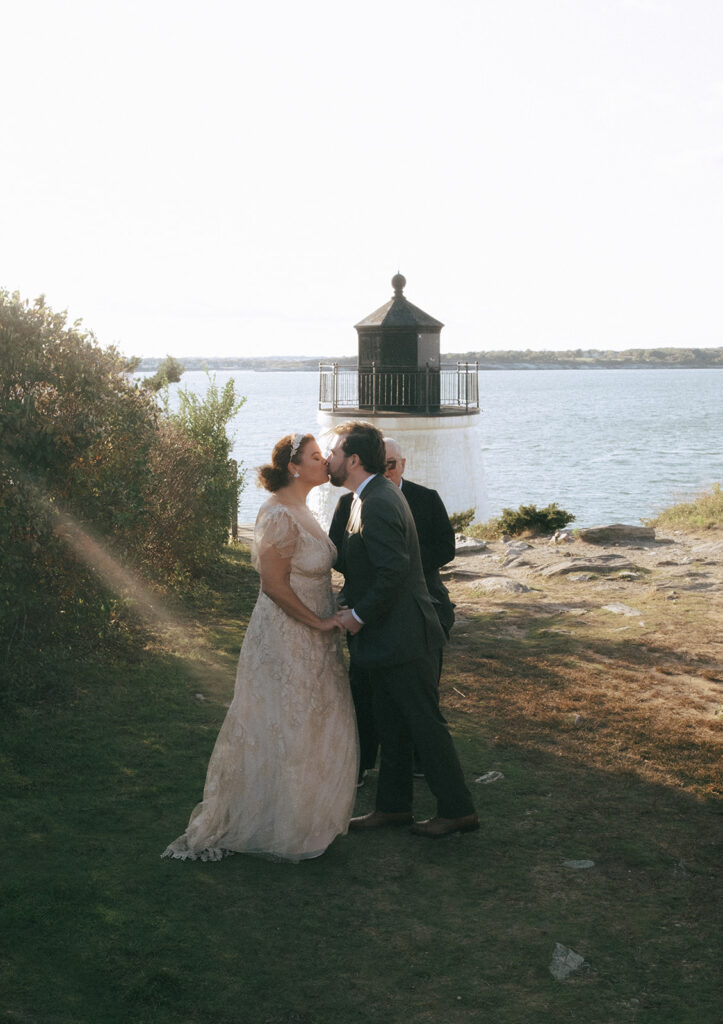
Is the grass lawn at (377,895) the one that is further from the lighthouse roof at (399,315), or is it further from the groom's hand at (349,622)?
the lighthouse roof at (399,315)

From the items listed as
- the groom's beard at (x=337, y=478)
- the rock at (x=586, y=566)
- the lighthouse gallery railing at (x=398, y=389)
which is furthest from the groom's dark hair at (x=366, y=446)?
the lighthouse gallery railing at (x=398, y=389)

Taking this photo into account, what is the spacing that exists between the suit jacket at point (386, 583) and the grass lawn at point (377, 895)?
1184mm

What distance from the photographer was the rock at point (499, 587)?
43.8ft

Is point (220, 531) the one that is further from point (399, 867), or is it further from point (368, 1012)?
point (368, 1012)

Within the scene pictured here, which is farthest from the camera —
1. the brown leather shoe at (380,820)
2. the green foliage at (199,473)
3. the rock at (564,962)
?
the green foliage at (199,473)

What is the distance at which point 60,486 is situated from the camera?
8016 millimetres

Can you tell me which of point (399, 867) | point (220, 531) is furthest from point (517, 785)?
point (220, 531)

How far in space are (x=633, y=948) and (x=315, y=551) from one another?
2.50 metres

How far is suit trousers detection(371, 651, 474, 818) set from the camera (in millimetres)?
5379

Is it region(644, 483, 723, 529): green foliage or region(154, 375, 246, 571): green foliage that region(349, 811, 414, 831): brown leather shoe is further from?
region(644, 483, 723, 529): green foliage

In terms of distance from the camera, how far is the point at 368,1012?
3936 mm

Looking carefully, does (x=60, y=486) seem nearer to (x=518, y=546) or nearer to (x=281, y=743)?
(x=281, y=743)

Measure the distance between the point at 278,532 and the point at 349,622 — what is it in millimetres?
625

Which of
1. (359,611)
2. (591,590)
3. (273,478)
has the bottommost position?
(591,590)
